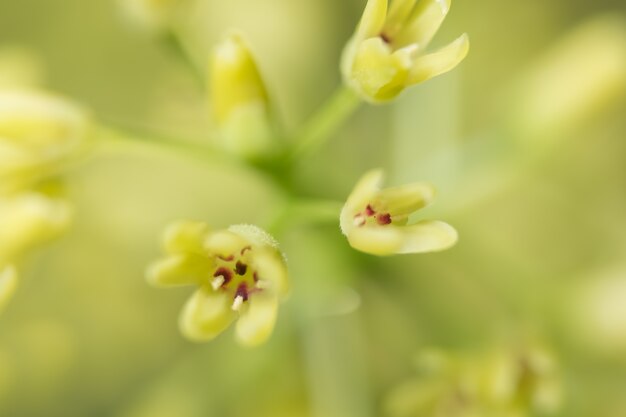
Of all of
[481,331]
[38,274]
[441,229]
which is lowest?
[441,229]

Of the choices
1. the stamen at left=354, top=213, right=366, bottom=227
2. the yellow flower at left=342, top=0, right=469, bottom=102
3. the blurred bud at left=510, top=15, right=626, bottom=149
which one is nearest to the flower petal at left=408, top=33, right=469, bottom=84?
the yellow flower at left=342, top=0, right=469, bottom=102

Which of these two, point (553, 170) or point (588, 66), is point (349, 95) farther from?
point (553, 170)

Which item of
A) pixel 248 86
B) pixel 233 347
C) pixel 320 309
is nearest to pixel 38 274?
pixel 233 347

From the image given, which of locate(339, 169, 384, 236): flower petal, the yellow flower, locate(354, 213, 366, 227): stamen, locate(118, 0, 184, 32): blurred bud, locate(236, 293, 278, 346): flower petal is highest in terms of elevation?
locate(118, 0, 184, 32): blurred bud

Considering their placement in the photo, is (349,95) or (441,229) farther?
(349,95)

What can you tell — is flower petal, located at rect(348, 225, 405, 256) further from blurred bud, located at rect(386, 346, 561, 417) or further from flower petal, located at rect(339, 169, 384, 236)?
blurred bud, located at rect(386, 346, 561, 417)

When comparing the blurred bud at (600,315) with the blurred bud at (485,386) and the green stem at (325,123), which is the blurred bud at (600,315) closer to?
the blurred bud at (485,386)
